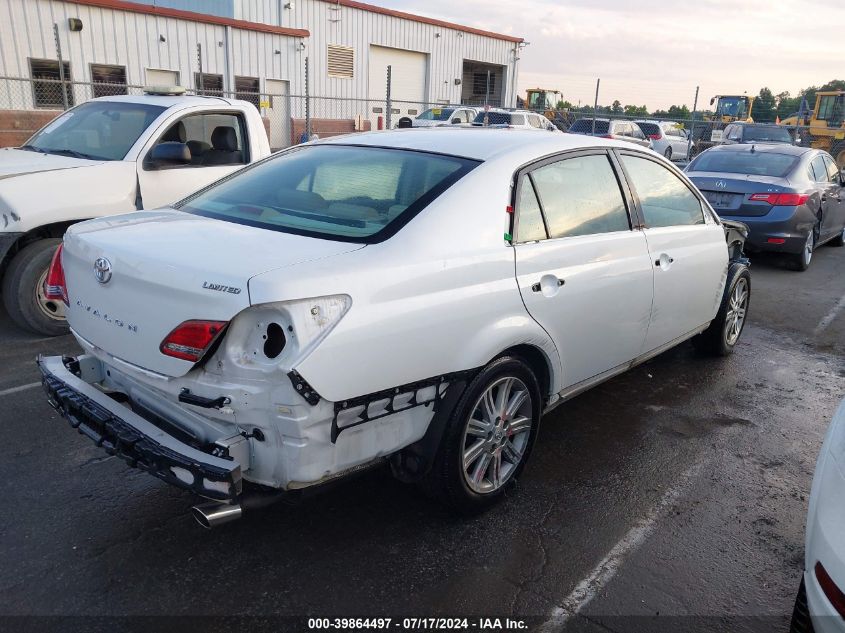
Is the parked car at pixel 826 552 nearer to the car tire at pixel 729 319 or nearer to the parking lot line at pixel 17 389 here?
the car tire at pixel 729 319

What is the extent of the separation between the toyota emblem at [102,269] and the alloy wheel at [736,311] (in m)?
4.55

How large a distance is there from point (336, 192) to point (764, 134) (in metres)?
21.8

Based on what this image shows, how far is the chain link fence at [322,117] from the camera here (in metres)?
16.3

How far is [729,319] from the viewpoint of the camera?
572 cm

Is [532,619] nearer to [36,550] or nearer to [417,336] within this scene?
[417,336]

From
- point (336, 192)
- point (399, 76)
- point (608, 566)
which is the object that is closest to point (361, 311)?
point (336, 192)

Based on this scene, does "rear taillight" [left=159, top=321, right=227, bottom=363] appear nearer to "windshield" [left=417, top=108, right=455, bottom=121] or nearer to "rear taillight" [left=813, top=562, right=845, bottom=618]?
"rear taillight" [left=813, top=562, right=845, bottom=618]

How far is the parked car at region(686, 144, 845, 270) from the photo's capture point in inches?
358

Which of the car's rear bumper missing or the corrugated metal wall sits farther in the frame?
the corrugated metal wall

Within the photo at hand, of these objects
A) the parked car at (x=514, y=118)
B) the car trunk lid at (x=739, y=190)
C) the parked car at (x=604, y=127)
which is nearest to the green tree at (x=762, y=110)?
the parked car at (x=604, y=127)

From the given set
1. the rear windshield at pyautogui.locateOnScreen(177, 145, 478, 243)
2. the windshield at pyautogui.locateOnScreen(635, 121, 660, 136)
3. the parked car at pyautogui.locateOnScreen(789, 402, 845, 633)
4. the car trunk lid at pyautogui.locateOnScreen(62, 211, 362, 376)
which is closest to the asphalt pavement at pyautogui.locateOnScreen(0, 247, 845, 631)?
the parked car at pyautogui.locateOnScreen(789, 402, 845, 633)

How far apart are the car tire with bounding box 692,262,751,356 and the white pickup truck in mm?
4450

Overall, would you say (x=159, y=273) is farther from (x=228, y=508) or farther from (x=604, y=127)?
(x=604, y=127)

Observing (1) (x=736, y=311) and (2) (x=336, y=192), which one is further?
(1) (x=736, y=311)
